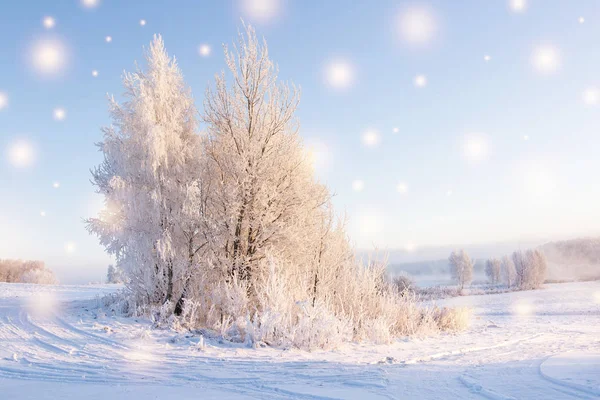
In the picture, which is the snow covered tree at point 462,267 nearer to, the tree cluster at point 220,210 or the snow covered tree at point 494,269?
the snow covered tree at point 494,269

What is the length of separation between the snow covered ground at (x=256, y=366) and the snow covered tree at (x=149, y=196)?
4.53 ft

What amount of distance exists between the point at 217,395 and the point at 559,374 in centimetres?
402

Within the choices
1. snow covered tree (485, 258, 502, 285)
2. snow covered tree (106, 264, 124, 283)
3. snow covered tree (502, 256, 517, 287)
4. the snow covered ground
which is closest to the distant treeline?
snow covered tree (106, 264, 124, 283)

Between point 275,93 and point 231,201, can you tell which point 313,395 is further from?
point 275,93

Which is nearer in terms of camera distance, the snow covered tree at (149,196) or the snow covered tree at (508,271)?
the snow covered tree at (149,196)

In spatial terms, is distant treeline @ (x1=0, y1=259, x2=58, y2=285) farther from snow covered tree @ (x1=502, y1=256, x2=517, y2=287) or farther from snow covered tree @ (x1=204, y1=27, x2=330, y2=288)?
snow covered tree @ (x1=502, y1=256, x2=517, y2=287)

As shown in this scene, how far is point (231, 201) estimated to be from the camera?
9383 millimetres

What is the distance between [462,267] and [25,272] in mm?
54782

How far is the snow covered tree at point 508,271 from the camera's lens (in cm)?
5366

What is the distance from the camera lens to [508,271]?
56062 millimetres

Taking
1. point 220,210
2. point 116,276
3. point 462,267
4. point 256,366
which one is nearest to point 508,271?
point 462,267

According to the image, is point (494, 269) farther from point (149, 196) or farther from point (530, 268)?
point (149, 196)

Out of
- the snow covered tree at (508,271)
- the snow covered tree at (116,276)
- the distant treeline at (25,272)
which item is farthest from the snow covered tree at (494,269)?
the distant treeline at (25,272)

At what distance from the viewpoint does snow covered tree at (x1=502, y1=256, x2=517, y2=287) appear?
176 ft
